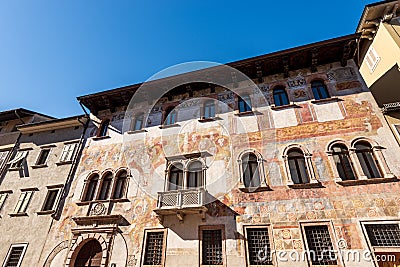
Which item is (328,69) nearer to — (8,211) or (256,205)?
(256,205)

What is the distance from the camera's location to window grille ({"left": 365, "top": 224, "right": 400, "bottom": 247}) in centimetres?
750

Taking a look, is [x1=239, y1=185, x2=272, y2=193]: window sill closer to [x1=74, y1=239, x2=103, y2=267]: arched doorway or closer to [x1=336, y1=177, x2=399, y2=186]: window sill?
[x1=336, y1=177, x2=399, y2=186]: window sill

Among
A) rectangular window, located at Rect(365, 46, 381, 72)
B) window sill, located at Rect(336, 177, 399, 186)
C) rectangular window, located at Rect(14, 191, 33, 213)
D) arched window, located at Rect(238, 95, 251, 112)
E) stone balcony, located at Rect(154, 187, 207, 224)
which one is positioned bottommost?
stone balcony, located at Rect(154, 187, 207, 224)

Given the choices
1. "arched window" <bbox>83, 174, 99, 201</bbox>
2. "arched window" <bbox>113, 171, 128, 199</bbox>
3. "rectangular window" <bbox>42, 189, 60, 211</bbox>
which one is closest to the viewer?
"arched window" <bbox>113, 171, 128, 199</bbox>

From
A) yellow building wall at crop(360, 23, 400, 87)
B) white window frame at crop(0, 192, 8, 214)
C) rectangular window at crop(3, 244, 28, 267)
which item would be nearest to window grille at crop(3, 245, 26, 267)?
rectangular window at crop(3, 244, 28, 267)

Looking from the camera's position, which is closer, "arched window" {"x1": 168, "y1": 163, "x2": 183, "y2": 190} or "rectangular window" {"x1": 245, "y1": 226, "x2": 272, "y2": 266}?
"rectangular window" {"x1": 245, "y1": 226, "x2": 272, "y2": 266}

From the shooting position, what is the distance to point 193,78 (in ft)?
44.1

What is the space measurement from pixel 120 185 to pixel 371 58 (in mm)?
13929

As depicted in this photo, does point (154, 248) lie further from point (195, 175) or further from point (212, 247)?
point (195, 175)

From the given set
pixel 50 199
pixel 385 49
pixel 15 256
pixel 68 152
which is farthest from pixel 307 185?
pixel 15 256

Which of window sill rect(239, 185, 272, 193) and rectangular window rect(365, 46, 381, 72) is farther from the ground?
rectangular window rect(365, 46, 381, 72)

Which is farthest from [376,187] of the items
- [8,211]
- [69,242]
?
[8,211]

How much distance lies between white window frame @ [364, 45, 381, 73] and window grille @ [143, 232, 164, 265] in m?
12.4

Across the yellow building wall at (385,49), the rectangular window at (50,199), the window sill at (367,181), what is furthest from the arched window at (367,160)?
the rectangular window at (50,199)
